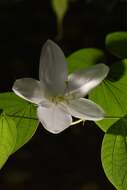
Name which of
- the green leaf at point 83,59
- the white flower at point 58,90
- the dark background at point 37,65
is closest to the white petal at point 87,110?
the white flower at point 58,90

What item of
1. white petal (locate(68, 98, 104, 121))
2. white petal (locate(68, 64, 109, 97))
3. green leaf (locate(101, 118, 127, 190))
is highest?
white petal (locate(68, 64, 109, 97))

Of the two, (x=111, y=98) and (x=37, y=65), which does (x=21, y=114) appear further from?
(x=37, y=65)

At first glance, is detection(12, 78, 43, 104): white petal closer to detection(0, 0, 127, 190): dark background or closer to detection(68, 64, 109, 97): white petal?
detection(68, 64, 109, 97): white petal

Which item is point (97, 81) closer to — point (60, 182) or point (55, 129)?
point (55, 129)

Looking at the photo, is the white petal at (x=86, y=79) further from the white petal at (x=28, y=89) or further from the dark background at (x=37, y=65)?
the dark background at (x=37, y=65)

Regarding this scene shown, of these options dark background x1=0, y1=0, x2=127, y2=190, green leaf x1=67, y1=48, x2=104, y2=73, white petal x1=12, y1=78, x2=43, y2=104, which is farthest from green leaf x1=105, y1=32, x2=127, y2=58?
dark background x1=0, y1=0, x2=127, y2=190

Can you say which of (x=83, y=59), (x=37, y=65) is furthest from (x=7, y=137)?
(x=37, y=65)

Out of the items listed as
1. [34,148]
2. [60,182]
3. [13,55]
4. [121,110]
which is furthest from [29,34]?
[121,110]
